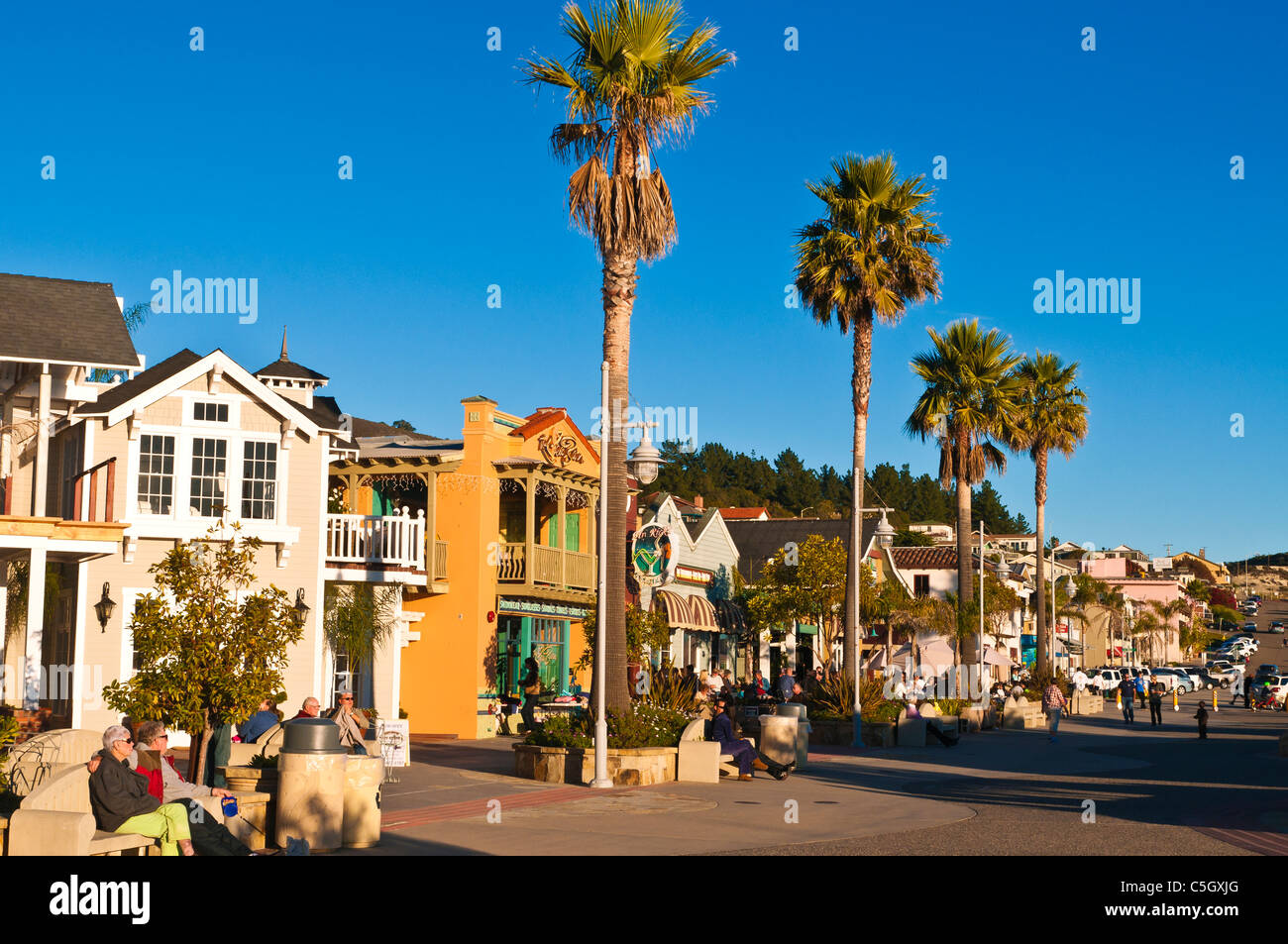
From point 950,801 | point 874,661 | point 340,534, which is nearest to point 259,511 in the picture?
point 340,534

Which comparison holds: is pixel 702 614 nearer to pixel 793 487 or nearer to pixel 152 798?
pixel 152 798

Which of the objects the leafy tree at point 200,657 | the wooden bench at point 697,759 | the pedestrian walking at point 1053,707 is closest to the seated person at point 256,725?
the leafy tree at point 200,657

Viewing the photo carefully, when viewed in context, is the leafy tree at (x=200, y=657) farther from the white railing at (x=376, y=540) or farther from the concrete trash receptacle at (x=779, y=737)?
the white railing at (x=376, y=540)

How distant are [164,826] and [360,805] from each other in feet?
9.59

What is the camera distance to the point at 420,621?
103 feet

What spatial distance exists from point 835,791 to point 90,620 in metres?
14.0

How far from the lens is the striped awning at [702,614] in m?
43.9

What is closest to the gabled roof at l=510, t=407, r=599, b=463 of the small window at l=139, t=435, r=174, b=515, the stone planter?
the small window at l=139, t=435, r=174, b=515

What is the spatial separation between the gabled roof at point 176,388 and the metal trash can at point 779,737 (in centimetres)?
1085

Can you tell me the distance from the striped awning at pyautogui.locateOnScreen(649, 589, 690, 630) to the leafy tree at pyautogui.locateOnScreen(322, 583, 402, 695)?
12.3 metres

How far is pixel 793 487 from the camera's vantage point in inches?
5620

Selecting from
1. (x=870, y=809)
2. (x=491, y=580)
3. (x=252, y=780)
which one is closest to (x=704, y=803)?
(x=870, y=809)
